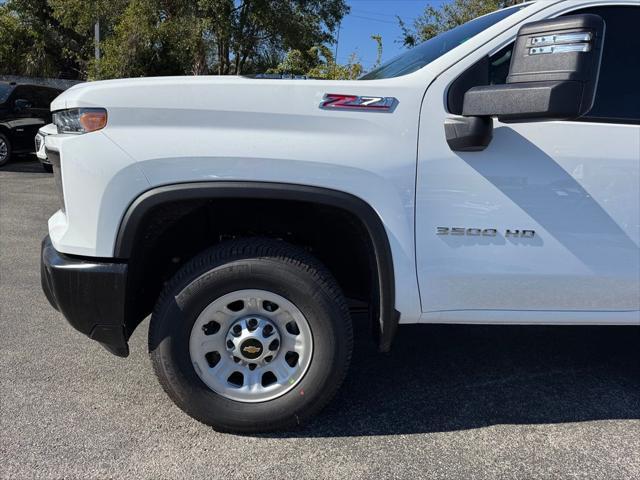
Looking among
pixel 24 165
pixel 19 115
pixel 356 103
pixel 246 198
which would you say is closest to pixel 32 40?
pixel 24 165

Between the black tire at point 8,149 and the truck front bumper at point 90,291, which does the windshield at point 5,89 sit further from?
the truck front bumper at point 90,291

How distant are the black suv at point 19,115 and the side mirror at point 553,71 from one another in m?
11.3

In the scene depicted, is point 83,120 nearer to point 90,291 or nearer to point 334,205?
point 90,291

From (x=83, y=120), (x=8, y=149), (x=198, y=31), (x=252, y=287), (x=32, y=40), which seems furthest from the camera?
(x=32, y=40)

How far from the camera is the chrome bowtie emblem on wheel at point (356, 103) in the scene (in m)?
2.33

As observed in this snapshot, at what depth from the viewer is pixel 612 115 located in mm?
2535

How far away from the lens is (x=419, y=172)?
93.4 inches

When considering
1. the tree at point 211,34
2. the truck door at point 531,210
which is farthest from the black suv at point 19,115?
the truck door at point 531,210

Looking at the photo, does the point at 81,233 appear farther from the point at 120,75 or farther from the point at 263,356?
the point at 120,75

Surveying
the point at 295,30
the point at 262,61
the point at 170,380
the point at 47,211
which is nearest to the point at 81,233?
the point at 170,380

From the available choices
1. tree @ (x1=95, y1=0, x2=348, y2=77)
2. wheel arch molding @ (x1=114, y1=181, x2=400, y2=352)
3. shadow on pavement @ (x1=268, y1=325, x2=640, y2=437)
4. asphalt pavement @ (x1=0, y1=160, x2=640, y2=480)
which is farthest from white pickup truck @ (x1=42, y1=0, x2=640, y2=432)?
tree @ (x1=95, y1=0, x2=348, y2=77)

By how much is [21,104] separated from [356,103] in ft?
36.0

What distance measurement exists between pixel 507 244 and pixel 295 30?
46.0ft

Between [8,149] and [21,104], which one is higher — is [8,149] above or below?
below
